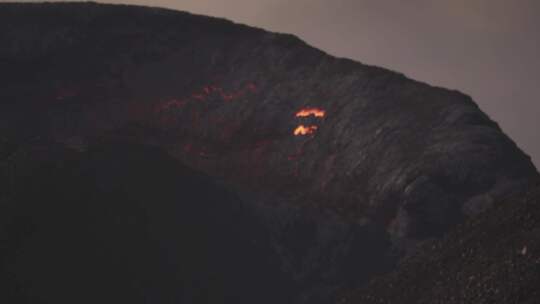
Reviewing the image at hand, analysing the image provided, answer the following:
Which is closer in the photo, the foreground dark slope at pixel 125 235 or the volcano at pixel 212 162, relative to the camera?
the foreground dark slope at pixel 125 235

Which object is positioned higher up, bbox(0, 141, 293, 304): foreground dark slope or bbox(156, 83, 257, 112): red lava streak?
bbox(156, 83, 257, 112): red lava streak

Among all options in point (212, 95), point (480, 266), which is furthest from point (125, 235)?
point (480, 266)

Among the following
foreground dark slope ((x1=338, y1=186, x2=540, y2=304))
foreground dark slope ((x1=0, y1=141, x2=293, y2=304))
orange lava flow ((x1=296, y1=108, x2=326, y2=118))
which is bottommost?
foreground dark slope ((x1=0, y1=141, x2=293, y2=304))

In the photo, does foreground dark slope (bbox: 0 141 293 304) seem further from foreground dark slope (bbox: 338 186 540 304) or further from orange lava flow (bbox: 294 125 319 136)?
foreground dark slope (bbox: 338 186 540 304)

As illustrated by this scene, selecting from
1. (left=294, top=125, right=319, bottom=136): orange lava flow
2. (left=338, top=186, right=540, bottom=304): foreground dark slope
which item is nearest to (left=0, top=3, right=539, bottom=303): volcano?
(left=294, top=125, right=319, bottom=136): orange lava flow

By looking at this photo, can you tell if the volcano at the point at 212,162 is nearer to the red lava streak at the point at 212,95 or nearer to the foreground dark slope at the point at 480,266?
the red lava streak at the point at 212,95

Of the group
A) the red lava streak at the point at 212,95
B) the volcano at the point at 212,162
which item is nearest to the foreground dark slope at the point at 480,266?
the volcano at the point at 212,162
